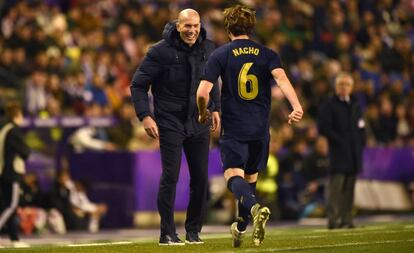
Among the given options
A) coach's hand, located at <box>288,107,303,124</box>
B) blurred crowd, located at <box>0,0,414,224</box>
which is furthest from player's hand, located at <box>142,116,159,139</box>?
blurred crowd, located at <box>0,0,414,224</box>

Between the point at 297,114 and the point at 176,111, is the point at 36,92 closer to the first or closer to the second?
the point at 176,111

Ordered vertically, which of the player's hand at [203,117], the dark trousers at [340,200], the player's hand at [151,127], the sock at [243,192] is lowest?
the dark trousers at [340,200]

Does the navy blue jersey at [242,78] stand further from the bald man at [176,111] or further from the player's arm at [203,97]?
the bald man at [176,111]

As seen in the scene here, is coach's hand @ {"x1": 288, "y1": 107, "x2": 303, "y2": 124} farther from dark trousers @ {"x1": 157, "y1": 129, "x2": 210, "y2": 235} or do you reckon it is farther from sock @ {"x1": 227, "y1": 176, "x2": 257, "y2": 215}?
dark trousers @ {"x1": 157, "y1": 129, "x2": 210, "y2": 235}

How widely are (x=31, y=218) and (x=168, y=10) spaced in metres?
8.04

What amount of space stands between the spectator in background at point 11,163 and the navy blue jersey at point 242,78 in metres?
5.74

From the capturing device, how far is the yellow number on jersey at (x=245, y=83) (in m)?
12.3

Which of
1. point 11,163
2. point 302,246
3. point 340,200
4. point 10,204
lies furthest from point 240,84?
point 340,200

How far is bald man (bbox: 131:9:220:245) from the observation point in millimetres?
13211

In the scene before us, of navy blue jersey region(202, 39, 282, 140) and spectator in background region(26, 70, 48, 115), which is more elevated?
navy blue jersey region(202, 39, 282, 140)

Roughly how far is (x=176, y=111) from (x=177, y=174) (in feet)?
2.07

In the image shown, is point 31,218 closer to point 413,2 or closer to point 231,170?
point 231,170

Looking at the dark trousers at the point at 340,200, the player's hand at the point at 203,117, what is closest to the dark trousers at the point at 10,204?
the dark trousers at the point at 340,200

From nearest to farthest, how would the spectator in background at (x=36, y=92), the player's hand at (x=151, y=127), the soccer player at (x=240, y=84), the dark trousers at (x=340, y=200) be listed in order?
1. the soccer player at (x=240, y=84)
2. the player's hand at (x=151, y=127)
3. the dark trousers at (x=340, y=200)
4. the spectator in background at (x=36, y=92)
